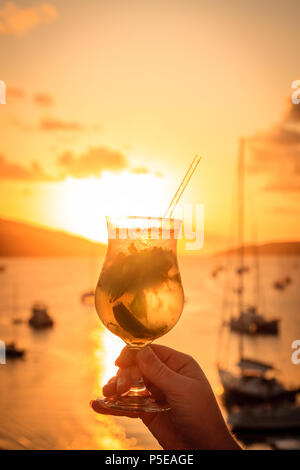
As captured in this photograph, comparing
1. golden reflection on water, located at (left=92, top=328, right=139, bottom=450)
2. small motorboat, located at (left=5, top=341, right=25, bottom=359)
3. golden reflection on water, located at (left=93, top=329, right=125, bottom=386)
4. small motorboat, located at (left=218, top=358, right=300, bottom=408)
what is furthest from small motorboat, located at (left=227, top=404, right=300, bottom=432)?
small motorboat, located at (left=5, top=341, right=25, bottom=359)

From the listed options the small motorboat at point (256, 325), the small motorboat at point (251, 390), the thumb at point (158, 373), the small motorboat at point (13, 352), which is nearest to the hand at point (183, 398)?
the thumb at point (158, 373)

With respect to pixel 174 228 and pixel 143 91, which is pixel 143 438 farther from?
pixel 143 91

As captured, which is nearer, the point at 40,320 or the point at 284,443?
the point at 284,443

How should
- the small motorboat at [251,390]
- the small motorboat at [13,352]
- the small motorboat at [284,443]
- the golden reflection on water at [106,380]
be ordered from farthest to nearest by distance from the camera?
1. the small motorboat at [13,352]
2. the small motorboat at [251,390]
3. the golden reflection on water at [106,380]
4. the small motorboat at [284,443]

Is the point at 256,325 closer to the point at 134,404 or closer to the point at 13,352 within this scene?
the point at 13,352

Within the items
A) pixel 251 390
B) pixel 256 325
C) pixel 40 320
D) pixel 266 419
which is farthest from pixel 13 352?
pixel 266 419

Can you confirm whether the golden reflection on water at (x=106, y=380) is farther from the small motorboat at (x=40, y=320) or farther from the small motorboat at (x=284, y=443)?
the small motorboat at (x=284, y=443)

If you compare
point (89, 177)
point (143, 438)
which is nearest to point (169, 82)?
point (89, 177)
